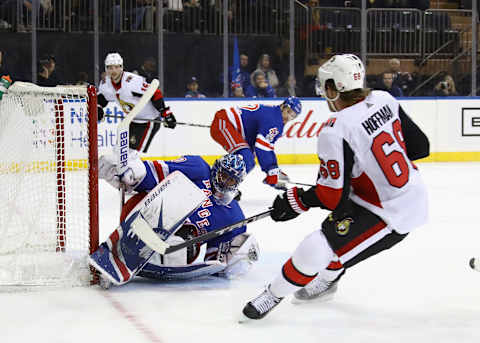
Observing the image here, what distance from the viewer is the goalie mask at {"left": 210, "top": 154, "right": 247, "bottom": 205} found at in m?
3.44

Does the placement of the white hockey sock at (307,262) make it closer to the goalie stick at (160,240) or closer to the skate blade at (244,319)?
the skate blade at (244,319)

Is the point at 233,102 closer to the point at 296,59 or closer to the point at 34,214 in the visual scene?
the point at 296,59

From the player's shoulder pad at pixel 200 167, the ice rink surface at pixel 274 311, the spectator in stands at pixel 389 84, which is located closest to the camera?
the ice rink surface at pixel 274 311

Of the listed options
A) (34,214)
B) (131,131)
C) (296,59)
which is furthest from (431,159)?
(34,214)

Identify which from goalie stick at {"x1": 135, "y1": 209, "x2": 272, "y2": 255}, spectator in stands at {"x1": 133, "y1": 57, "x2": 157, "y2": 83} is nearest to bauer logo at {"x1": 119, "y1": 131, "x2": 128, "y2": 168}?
goalie stick at {"x1": 135, "y1": 209, "x2": 272, "y2": 255}

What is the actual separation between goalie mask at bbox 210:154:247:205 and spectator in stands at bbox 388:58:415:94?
268 inches

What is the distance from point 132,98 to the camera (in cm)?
634

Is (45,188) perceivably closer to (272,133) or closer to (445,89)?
(272,133)

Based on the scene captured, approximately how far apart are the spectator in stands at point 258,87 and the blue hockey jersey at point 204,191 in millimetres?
5855

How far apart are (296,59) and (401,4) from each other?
1956 mm

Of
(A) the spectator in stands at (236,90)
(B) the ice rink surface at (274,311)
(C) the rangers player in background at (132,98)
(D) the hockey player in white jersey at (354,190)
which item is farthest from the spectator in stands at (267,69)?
(D) the hockey player in white jersey at (354,190)

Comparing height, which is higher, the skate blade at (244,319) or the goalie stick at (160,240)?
the goalie stick at (160,240)

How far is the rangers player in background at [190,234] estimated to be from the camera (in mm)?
3385

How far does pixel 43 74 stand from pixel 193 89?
Result: 1.69 metres
